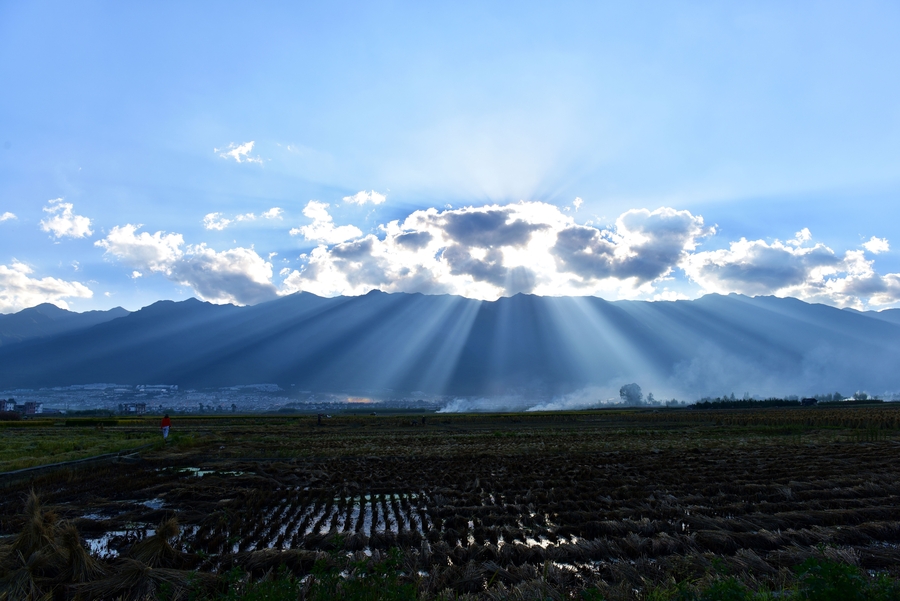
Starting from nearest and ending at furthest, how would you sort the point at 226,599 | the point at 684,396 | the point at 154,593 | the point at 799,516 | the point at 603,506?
the point at 226,599 < the point at 154,593 < the point at 799,516 < the point at 603,506 < the point at 684,396

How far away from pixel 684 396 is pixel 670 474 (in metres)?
200

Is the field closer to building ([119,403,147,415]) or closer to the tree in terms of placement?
the tree

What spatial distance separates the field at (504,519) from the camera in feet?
24.1

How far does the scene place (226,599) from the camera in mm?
5402

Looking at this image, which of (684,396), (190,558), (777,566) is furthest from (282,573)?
(684,396)

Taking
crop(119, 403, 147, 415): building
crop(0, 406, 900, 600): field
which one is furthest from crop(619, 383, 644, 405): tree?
crop(119, 403, 147, 415): building

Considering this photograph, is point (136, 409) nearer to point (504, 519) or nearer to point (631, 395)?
point (631, 395)

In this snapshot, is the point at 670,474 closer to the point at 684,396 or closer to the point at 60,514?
the point at 60,514

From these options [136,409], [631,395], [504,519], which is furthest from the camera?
[136,409]

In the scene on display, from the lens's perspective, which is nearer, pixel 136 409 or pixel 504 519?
pixel 504 519

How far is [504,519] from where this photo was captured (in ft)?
37.0

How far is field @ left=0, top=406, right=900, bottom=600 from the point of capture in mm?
7344

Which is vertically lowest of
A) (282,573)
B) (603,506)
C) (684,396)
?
(684,396)

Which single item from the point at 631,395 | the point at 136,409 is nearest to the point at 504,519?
the point at 631,395
